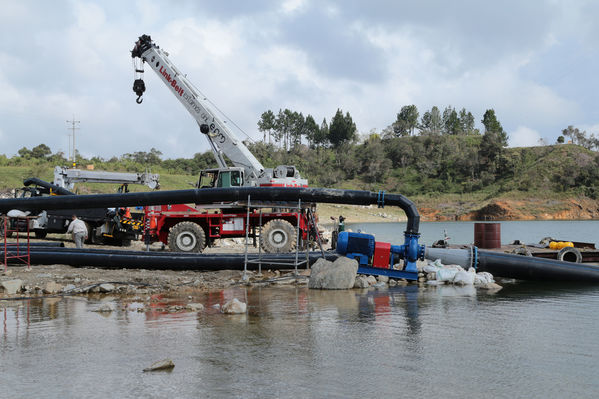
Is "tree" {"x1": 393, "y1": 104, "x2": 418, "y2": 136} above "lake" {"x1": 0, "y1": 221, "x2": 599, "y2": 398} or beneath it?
above

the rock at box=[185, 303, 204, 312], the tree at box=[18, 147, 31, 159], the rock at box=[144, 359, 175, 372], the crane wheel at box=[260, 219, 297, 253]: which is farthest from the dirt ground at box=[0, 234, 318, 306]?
the tree at box=[18, 147, 31, 159]

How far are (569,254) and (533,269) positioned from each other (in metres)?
3.92

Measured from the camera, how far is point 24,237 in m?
26.2

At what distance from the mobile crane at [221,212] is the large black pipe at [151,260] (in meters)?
3.56

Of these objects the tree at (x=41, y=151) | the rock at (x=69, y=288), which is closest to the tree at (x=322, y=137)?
the tree at (x=41, y=151)

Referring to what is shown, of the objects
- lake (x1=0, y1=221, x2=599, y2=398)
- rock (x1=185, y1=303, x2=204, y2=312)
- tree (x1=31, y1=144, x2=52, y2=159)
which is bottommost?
lake (x1=0, y1=221, x2=599, y2=398)

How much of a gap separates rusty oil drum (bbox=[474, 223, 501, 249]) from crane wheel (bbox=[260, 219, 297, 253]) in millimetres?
7208

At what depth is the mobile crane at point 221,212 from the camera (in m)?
20.0

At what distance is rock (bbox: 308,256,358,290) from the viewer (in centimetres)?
1285

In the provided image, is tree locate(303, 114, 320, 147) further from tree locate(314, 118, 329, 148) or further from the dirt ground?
the dirt ground

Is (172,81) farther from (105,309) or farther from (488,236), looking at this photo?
(105,309)

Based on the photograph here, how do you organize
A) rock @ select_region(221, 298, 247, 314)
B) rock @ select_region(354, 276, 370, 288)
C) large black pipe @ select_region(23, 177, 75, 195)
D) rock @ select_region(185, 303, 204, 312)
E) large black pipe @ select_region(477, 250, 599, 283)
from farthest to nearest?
large black pipe @ select_region(23, 177, 75, 195), large black pipe @ select_region(477, 250, 599, 283), rock @ select_region(354, 276, 370, 288), rock @ select_region(185, 303, 204, 312), rock @ select_region(221, 298, 247, 314)

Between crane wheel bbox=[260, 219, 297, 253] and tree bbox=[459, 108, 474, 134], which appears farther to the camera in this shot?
tree bbox=[459, 108, 474, 134]

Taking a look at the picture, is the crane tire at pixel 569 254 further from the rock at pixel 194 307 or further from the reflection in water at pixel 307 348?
the rock at pixel 194 307
